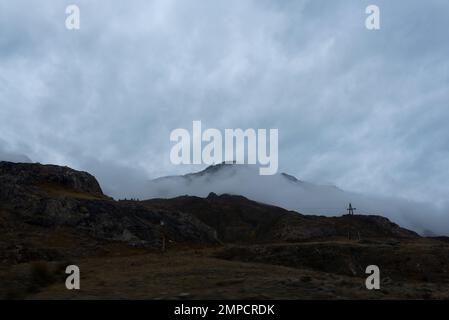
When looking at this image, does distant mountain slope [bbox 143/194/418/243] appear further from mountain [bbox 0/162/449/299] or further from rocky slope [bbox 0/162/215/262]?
mountain [bbox 0/162/449/299]

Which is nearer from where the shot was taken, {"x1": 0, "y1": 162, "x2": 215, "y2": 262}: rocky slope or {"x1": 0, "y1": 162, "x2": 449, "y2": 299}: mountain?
{"x1": 0, "y1": 162, "x2": 449, "y2": 299}: mountain

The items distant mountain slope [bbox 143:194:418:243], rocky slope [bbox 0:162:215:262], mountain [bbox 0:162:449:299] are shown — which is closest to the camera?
mountain [bbox 0:162:449:299]

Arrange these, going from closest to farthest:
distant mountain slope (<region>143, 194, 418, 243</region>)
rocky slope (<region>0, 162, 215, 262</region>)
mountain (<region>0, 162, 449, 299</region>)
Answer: mountain (<region>0, 162, 449, 299</region>)
rocky slope (<region>0, 162, 215, 262</region>)
distant mountain slope (<region>143, 194, 418, 243</region>)

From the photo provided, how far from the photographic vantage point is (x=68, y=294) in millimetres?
16469

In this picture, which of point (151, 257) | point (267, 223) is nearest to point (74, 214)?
point (151, 257)

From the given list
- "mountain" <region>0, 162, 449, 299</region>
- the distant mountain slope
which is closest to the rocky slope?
"mountain" <region>0, 162, 449, 299</region>

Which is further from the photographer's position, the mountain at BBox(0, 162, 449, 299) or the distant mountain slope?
the distant mountain slope

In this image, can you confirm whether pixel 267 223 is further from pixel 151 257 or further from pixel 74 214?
pixel 151 257

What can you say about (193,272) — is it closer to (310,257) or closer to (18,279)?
(18,279)

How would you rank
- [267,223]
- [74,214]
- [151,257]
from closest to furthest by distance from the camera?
[151,257] → [74,214] → [267,223]

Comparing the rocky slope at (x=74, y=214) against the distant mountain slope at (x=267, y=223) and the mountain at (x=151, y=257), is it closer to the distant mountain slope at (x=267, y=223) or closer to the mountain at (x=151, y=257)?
the mountain at (x=151, y=257)

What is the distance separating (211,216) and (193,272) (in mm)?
93151

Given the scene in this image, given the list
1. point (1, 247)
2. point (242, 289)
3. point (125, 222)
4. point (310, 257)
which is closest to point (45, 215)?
point (125, 222)

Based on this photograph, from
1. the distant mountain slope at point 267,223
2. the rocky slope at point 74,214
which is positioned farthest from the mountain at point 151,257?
the distant mountain slope at point 267,223
